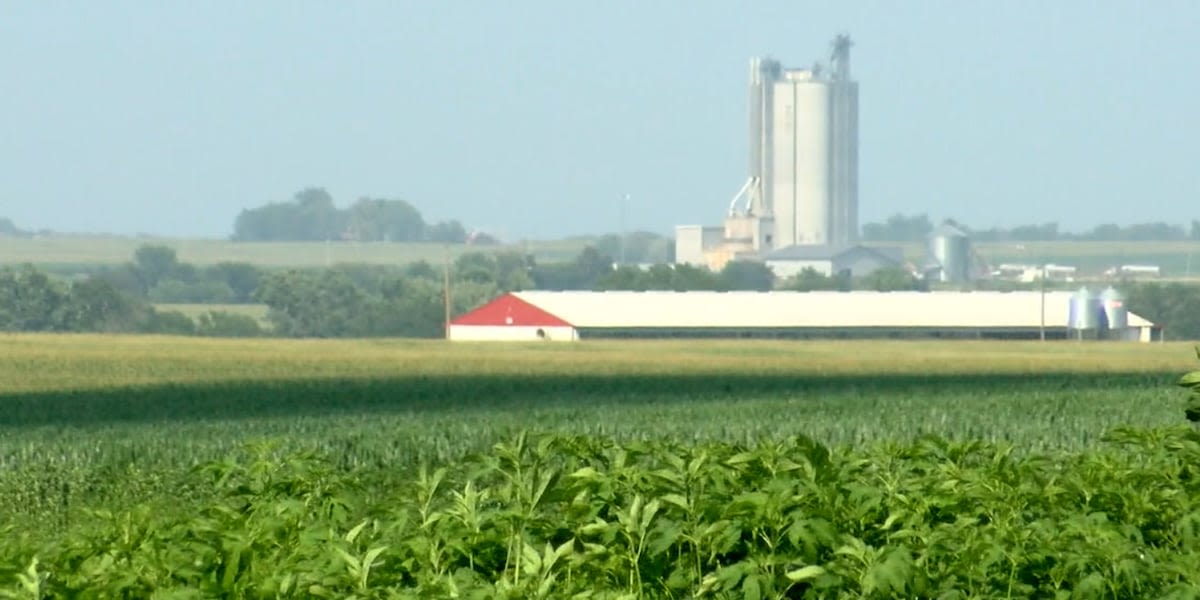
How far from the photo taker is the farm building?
11044cm

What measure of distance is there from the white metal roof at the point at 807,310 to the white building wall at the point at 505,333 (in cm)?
112

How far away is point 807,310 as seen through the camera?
381 feet

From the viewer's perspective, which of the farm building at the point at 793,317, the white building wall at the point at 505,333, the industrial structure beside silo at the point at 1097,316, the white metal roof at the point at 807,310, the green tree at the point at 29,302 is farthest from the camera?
the green tree at the point at 29,302

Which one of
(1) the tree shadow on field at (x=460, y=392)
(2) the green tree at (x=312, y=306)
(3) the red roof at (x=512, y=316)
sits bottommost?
(2) the green tree at (x=312, y=306)

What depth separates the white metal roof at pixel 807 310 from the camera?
111250 millimetres

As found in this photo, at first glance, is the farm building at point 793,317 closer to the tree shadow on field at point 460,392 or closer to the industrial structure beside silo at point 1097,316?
the industrial structure beside silo at point 1097,316

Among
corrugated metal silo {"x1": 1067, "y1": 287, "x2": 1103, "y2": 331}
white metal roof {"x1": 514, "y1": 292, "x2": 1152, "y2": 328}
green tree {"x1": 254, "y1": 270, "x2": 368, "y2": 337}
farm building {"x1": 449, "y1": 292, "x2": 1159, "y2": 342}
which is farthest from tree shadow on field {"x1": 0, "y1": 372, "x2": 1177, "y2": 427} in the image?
green tree {"x1": 254, "y1": 270, "x2": 368, "y2": 337}

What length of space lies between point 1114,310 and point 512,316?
32404mm

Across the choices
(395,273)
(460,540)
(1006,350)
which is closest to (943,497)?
(460,540)

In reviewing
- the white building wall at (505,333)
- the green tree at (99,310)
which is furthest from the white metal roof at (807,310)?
the green tree at (99,310)

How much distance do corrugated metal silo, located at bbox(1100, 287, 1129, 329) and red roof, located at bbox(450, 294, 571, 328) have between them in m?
28.7

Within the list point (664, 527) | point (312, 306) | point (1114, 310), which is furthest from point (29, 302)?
point (664, 527)

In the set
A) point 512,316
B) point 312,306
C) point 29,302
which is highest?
point 512,316

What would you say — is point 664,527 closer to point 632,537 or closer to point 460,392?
point 632,537
